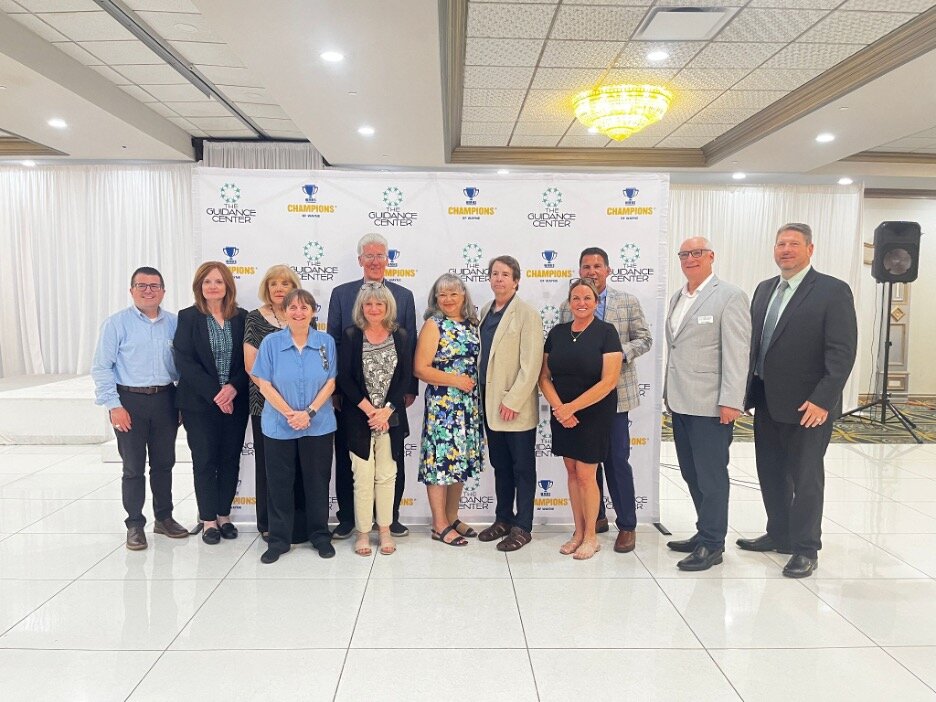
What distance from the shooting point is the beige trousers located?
11.1 feet

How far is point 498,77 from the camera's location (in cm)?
523

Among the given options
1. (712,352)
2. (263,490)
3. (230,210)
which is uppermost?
(230,210)

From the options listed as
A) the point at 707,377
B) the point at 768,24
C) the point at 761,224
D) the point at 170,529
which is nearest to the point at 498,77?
the point at 768,24

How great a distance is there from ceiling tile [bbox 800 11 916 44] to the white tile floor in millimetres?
3236

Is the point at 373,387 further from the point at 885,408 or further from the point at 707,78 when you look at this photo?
the point at 885,408

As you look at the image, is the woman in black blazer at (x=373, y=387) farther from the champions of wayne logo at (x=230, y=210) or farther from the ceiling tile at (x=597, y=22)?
the ceiling tile at (x=597, y=22)

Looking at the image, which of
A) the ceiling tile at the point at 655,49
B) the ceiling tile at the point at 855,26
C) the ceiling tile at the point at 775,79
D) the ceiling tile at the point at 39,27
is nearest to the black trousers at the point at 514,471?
the ceiling tile at the point at 655,49

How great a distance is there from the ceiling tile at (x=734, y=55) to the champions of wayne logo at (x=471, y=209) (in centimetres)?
221

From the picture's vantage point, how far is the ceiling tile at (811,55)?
456 centimetres

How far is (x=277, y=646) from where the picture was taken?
2510 millimetres

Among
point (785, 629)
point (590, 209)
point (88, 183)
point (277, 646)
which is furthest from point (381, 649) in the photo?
point (88, 183)

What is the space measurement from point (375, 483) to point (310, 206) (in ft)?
5.40

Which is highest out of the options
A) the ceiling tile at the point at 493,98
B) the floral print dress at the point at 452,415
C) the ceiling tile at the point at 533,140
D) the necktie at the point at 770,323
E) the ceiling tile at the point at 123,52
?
the ceiling tile at the point at 123,52

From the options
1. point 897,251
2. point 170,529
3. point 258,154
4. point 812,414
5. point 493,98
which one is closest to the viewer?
point 812,414
